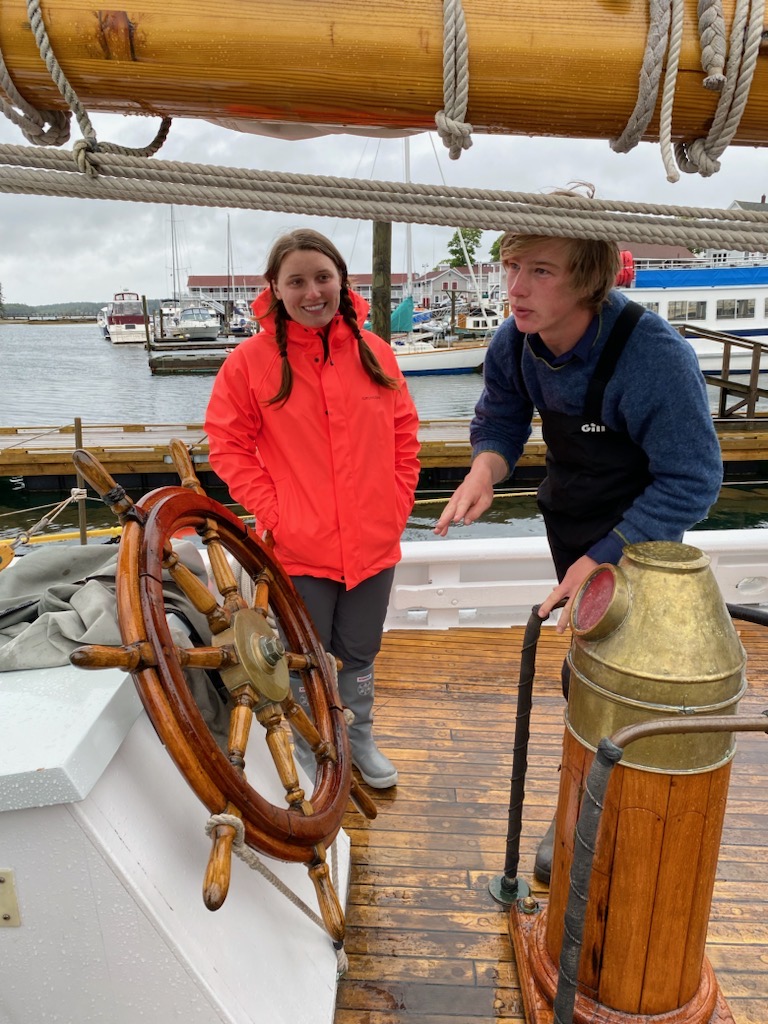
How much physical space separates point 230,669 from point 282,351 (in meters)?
0.94

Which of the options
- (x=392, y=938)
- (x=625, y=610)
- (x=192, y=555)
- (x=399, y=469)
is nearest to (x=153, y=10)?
(x=625, y=610)

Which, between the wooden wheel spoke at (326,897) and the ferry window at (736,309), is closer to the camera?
the wooden wheel spoke at (326,897)

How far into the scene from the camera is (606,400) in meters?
1.44

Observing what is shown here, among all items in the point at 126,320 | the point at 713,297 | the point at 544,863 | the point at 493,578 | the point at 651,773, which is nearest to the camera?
the point at 651,773

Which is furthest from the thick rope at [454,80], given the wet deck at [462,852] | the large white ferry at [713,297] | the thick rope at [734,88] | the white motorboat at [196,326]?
the white motorboat at [196,326]

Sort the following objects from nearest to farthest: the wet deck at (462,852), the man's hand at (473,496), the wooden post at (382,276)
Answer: the wet deck at (462,852) < the man's hand at (473,496) < the wooden post at (382,276)

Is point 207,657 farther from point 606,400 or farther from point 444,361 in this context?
point 444,361

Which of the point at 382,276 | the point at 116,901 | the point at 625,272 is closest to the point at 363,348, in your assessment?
the point at 625,272

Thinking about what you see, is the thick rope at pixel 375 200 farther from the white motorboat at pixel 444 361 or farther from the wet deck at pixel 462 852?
the white motorboat at pixel 444 361

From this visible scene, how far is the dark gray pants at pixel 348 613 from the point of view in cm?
199

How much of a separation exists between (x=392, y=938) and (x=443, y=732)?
35.2 inches

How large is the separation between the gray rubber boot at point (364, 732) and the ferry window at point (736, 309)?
22648 mm

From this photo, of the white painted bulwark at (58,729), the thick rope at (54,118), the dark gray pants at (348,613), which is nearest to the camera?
the thick rope at (54,118)

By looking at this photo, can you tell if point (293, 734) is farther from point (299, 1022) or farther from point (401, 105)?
point (401, 105)
